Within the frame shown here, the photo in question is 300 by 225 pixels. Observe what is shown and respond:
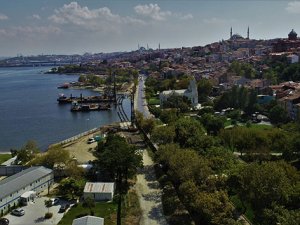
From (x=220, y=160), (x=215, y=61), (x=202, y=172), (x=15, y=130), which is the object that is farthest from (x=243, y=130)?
(x=215, y=61)

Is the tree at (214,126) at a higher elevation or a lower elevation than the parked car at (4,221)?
higher

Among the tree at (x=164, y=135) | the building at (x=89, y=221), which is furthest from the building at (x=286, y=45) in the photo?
the building at (x=89, y=221)

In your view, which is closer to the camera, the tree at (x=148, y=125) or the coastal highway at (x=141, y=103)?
the tree at (x=148, y=125)

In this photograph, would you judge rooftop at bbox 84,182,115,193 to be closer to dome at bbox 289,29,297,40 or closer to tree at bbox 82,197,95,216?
tree at bbox 82,197,95,216

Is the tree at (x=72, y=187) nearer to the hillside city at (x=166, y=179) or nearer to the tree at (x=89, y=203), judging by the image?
the hillside city at (x=166, y=179)

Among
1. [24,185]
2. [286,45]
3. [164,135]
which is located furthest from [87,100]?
[24,185]

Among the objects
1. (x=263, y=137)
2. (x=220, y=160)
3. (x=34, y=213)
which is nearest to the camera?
(x=34, y=213)

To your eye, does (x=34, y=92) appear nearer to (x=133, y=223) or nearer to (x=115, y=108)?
(x=115, y=108)

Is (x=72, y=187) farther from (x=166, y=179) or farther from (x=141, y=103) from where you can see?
(x=141, y=103)
